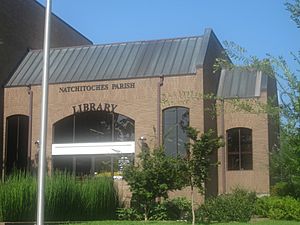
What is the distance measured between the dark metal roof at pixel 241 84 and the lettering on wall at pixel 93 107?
6.65 m

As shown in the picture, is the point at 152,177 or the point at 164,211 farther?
the point at 164,211

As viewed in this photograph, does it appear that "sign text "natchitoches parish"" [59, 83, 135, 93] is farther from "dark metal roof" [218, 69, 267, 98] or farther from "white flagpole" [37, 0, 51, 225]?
"white flagpole" [37, 0, 51, 225]

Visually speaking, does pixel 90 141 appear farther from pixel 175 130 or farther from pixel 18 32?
pixel 18 32

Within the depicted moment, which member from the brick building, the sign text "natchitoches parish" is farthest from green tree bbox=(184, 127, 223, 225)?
the brick building

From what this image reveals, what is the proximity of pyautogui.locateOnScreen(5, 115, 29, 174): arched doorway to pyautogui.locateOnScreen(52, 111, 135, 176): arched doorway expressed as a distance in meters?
2.22

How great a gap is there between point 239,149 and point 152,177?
33.0 feet

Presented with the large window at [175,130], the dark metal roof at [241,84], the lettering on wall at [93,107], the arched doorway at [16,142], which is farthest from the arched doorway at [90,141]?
the dark metal roof at [241,84]

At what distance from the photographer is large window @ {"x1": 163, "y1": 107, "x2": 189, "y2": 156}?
101 feet

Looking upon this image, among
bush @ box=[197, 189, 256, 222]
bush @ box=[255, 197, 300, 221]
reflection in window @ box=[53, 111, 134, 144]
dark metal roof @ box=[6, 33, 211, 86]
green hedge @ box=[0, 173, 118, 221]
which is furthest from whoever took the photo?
dark metal roof @ box=[6, 33, 211, 86]

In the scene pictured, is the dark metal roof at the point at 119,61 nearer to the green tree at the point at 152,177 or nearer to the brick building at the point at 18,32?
the brick building at the point at 18,32

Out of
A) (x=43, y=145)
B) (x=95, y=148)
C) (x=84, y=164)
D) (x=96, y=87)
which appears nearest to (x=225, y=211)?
(x=95, y=148)

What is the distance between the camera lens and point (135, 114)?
31688 millimetres

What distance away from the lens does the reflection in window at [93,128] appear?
32188 millimetres

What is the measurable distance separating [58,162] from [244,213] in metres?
14.2
